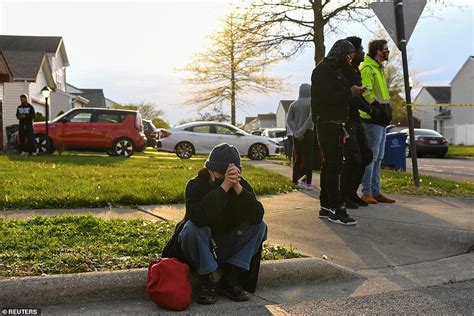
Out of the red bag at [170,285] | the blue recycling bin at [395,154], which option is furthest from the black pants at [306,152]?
the red bag at [170,285]

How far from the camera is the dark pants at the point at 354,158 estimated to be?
5.88 meters

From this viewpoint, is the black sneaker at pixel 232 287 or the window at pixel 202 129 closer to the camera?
the black sneaker at pixel 232 287

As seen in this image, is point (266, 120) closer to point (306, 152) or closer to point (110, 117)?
point (110, 117)

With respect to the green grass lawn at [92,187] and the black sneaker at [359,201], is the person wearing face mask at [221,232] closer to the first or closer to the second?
the green grass lawn at [92,187]

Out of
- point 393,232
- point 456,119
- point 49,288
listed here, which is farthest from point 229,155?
point 456,119

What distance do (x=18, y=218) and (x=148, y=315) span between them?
2.76m

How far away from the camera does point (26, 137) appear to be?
49.6ft

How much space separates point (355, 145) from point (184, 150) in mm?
12511

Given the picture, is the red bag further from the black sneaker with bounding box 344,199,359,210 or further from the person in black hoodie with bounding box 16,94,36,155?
the person in black hoodie with bounding box 16,94,36,155

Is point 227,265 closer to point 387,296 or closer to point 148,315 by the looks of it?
point 148,315

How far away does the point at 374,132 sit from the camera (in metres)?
6.63

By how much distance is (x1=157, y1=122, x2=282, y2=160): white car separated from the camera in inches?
709

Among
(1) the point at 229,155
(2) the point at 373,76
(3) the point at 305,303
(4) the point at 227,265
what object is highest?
(2) the point at 373,76

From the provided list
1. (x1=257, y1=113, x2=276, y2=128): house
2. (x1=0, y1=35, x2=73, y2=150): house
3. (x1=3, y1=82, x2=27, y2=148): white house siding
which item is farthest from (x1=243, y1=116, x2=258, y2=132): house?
(x1=3, y1=82, x2=27, y2=148): white house siding
